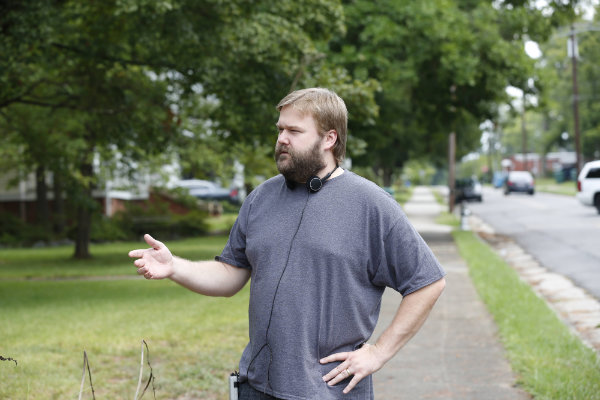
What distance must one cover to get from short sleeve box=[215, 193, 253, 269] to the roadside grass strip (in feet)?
11.8

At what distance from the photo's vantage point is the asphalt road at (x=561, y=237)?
14.4 metres

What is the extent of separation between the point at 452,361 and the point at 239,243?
490cm

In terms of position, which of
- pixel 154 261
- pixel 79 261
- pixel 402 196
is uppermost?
pixel 154 261

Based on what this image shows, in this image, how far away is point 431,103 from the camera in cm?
2306

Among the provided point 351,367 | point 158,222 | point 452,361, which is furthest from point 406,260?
point 158,222

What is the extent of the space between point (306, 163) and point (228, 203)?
140ft

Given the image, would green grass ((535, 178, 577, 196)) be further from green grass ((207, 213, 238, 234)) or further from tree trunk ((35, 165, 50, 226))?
tree trunk ((35, 165, 50, 226))

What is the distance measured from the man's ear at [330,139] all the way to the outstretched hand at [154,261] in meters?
0.66

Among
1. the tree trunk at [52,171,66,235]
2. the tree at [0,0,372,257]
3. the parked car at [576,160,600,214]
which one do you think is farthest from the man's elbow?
the parked car at [576,160,600,214]

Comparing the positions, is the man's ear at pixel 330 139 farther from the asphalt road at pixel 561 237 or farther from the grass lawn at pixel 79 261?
the grass lawn at pixel 79 261

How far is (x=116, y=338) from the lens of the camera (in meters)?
8.77

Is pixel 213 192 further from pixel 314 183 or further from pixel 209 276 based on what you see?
pixel 314 183

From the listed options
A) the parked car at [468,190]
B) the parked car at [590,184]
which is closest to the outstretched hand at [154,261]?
the parked car at [590,184]

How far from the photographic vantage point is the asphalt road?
1441 centimetres
